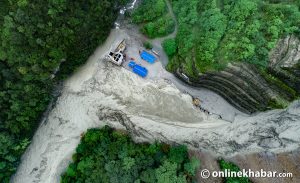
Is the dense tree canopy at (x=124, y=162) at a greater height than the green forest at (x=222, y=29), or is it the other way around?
the green forest at (x=222, y=29)

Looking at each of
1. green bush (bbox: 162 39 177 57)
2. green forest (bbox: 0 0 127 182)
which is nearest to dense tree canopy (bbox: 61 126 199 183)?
green forest (bbox: 0 0 127 182)

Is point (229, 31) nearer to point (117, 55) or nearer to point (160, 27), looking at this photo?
point (160, 27)

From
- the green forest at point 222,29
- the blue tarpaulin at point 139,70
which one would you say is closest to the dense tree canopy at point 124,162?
the blue tarpaulin at point 139,70

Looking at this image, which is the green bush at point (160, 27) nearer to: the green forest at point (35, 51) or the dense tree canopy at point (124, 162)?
the green forest at point (35, 51)

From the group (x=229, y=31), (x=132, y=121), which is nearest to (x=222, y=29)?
(x=229, y=31)

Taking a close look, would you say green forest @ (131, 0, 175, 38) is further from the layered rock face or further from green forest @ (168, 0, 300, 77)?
the layered rock face

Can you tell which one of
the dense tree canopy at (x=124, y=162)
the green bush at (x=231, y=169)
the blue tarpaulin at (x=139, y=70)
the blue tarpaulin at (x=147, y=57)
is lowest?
the dense tree canopy at (x=124, y=162)

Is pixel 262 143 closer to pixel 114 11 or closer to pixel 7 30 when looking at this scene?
pixel 114 11

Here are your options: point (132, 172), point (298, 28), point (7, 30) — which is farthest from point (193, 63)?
point (7, 30)
